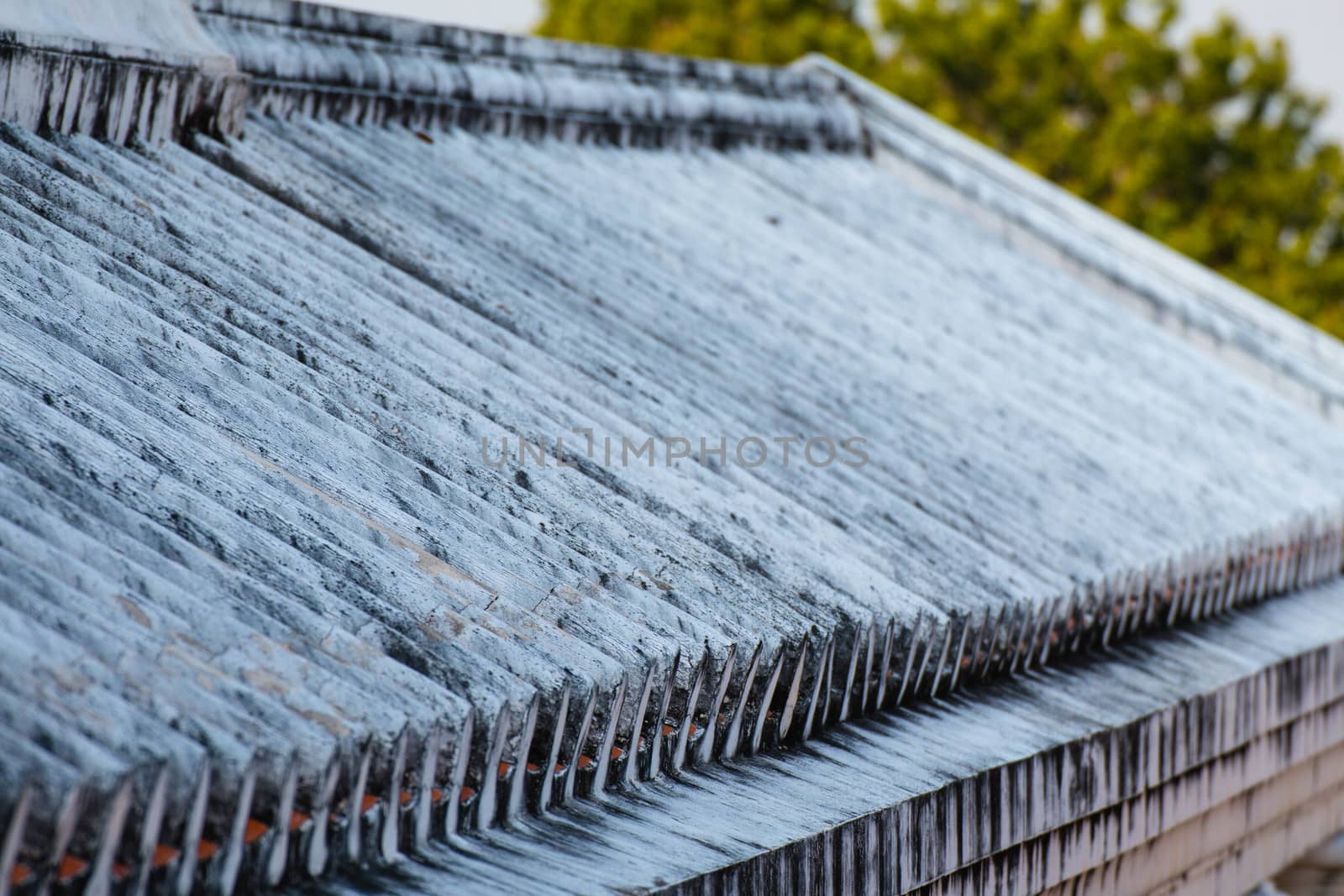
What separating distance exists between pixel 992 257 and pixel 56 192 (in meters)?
4.96

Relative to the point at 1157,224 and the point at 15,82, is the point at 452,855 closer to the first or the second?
the point at 15,82

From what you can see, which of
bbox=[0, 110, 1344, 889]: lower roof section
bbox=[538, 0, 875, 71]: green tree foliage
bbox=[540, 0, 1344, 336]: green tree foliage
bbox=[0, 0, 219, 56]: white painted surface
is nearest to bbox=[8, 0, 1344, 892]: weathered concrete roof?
bbox=[0, 110, 1344, 889]: lower roof section

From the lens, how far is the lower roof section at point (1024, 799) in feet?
7.21

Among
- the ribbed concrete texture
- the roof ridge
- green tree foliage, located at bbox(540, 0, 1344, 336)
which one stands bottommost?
the ribbed concrete texture

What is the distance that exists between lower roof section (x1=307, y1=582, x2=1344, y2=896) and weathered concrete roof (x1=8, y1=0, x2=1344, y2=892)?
0.23ft

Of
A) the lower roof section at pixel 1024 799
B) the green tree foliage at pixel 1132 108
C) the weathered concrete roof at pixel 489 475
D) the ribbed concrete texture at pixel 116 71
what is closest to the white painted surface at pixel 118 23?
the ribbed concrete texture at pixel 116 71

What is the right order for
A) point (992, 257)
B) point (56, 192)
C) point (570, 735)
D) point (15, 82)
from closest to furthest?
point (570, 735) → point (56, 192) → point (15, 82) → point (992, 257)

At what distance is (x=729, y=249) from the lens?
5.46 m

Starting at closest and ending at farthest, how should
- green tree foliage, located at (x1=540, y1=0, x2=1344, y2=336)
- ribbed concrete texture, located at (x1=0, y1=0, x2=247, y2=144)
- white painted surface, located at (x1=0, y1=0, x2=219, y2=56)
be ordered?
1. ribbed concrete texture, located at (x1=0, y1=0, x2=247, y2=144)
2. white painted surface, located at (x1=0, y1=0, x2=219, y2=56)
3. green tree foliage, located at (x1=540, y1=0, x2=1344, y2=336)

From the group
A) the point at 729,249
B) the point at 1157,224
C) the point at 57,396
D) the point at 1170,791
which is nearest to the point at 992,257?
the point at 729,249

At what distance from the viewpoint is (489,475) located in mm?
2861

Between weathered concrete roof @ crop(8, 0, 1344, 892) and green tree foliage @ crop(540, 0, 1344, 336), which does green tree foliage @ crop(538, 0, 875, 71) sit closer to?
green tree foliage @ crop(540, 0, 1344, 336)

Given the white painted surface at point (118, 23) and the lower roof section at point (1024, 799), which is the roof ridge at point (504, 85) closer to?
the white painted surface at point (118, 23)

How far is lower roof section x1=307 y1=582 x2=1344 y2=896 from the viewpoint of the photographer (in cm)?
220
